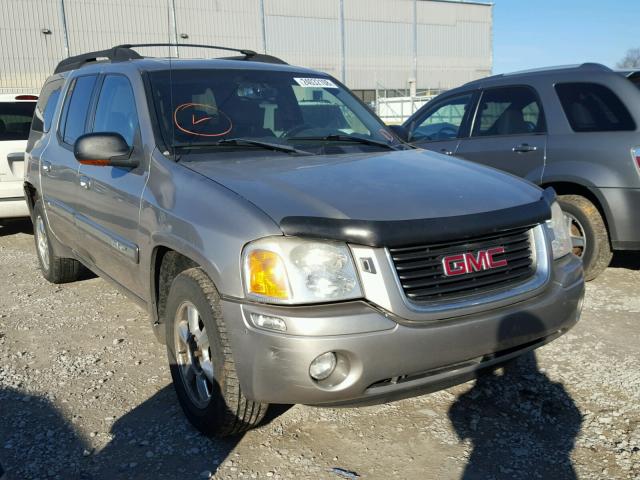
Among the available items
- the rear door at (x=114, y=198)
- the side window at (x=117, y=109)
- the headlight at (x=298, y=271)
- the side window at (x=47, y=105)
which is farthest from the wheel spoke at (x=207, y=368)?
the side window at (x=47, y=105)

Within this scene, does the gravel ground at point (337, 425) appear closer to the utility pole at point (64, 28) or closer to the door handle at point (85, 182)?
the door handle at point (85, 182)

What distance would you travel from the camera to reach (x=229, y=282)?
2500mm

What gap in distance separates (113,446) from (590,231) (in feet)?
13.0

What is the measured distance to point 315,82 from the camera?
426 cm

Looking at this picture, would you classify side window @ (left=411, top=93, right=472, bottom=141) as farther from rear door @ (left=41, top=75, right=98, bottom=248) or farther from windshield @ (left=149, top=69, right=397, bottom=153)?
rear door @ (left=41, top=75, right=98, bottom=248)

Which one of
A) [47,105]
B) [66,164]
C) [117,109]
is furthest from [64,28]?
[117,109]

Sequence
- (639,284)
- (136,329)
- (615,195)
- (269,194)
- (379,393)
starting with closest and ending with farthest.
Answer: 1. (379,393)
2. (269,194)
3. (136,329)
4. (615,195)
5. (639,284)

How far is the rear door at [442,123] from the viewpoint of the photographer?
607 centimetres

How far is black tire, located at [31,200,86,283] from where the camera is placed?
213 inches

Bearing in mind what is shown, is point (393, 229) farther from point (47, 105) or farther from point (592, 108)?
point (47, 105)

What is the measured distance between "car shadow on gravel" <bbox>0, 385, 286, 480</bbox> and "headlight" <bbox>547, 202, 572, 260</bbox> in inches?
63.9

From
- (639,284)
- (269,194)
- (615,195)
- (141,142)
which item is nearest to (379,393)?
(269,194)

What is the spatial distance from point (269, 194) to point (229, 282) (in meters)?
0.43

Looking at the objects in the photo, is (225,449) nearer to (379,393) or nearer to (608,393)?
(379,393)
